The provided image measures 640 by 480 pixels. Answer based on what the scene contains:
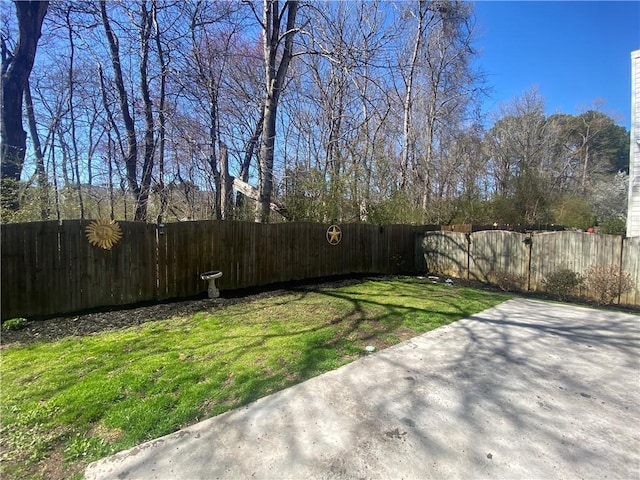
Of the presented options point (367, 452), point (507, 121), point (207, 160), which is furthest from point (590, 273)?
point (507, 121)

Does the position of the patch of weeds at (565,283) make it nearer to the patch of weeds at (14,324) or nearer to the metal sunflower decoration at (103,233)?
the metal sunflower decoration at (103,233)

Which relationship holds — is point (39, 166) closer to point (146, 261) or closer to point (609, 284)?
point (146, 261)

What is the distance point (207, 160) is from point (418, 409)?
30.4 ft

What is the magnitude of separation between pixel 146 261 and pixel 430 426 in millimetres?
4860

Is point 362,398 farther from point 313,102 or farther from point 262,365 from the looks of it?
point 313,102

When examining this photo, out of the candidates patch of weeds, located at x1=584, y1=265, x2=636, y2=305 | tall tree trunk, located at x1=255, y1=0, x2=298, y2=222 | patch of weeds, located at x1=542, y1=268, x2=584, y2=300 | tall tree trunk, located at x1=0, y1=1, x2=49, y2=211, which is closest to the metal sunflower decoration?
tall tree trunk, located at x1=255, y1=0, x2=298, y2=222

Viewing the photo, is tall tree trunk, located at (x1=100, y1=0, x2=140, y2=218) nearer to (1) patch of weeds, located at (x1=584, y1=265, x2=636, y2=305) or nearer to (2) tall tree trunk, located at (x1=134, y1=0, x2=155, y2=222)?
(2) tall tree trunk, located at (x1=134, y1=0, x2=155, y2=222)

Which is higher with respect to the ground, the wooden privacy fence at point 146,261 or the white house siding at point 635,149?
the white house siding at point 635,149

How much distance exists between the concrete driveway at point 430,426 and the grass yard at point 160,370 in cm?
21

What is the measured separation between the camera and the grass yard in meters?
1.98

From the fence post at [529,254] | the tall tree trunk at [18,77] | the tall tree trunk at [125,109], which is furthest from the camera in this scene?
the tall tree trunk at [125,109]

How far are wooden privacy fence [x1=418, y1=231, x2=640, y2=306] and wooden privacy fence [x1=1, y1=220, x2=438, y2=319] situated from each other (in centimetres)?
348

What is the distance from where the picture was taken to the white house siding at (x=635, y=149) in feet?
28.1

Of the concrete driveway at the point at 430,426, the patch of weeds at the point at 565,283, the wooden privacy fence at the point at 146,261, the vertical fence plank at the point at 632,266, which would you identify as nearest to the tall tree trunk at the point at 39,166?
the wooden privacy fence at the point at 146,261
